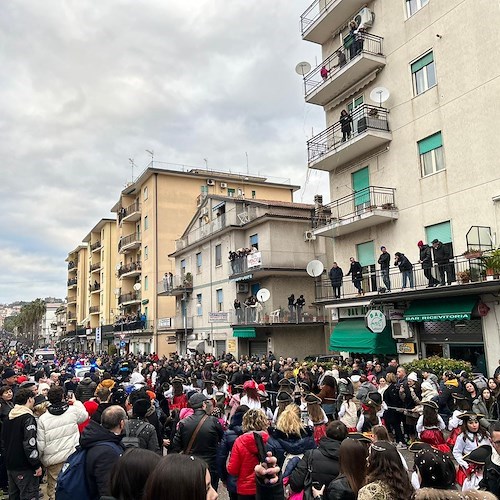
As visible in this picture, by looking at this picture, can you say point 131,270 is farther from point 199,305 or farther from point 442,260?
point 442,260

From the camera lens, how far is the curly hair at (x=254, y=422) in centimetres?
519

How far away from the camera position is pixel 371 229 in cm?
2105

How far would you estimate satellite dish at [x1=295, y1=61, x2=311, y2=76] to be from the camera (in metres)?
23.9

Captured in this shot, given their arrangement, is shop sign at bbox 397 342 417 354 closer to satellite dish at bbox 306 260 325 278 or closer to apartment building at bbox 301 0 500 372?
apartment building at bbox 301 0 500 372

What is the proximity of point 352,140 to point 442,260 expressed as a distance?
699 cm

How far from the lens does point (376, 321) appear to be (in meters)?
18.8

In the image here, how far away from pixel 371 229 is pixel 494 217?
610 centimetres

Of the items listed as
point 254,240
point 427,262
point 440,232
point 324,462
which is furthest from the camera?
point 254,240

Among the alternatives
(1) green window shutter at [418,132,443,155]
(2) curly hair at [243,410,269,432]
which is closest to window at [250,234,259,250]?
(1) green window shutter at [418,132,443,155]

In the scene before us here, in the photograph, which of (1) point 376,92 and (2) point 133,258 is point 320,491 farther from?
(2) point 133,258

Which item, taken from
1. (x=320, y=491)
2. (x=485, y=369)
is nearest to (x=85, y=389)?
(x=320, y=491)

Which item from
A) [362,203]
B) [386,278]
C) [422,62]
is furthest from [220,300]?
[422,62]

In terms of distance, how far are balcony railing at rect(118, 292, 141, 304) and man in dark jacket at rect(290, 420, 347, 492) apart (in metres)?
44.4

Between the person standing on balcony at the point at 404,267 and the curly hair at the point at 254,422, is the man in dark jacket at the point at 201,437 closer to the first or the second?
the curly hair at the point at 254,422
